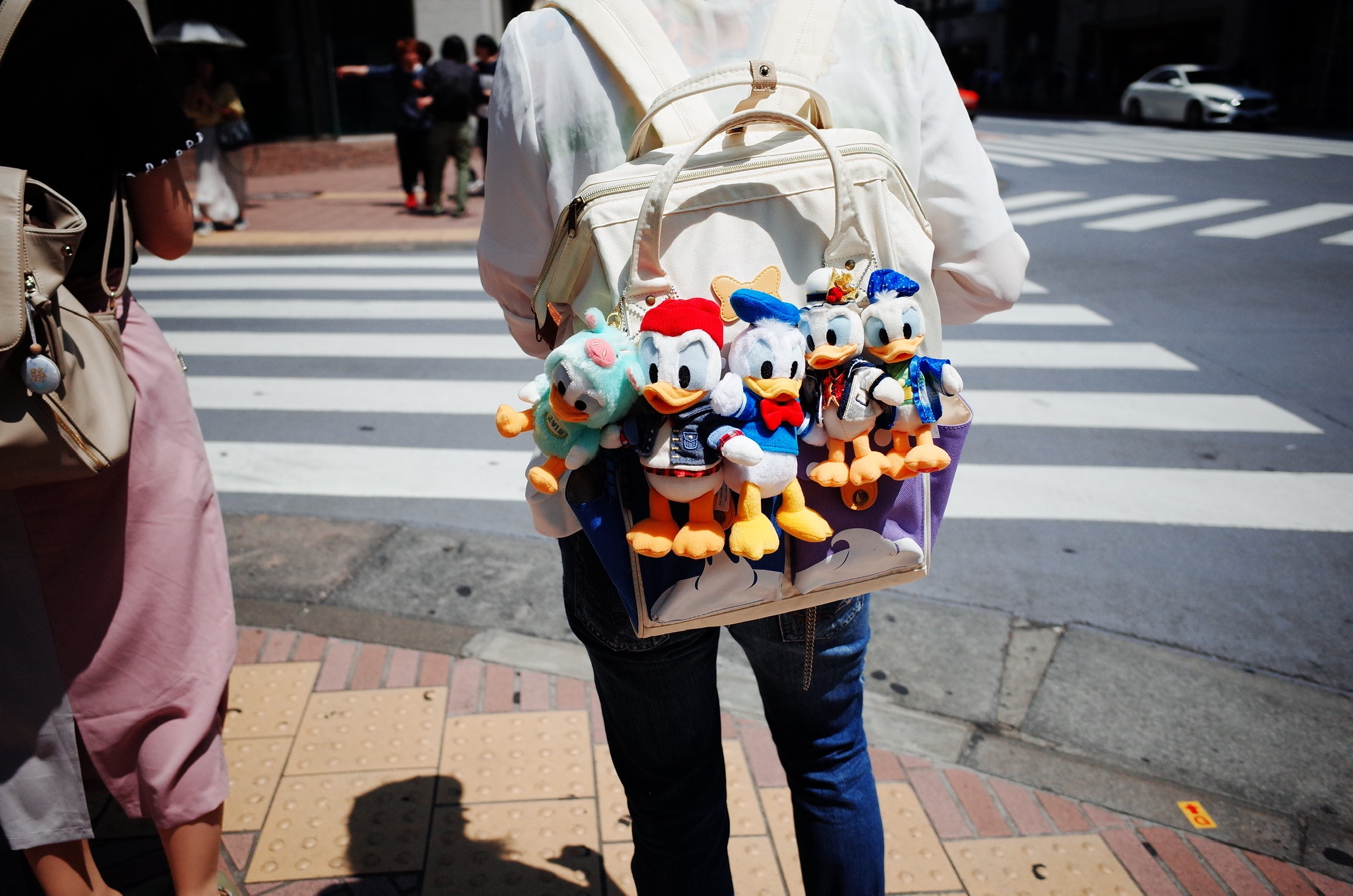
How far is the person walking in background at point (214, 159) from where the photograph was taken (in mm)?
10508

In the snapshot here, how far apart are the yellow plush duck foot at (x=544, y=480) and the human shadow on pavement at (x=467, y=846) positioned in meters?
1.29

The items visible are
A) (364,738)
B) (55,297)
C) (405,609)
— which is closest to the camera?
(55,297)

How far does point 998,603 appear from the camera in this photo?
11.3ft

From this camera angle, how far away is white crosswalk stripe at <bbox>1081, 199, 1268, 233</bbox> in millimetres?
10531

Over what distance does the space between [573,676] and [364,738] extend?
64cm

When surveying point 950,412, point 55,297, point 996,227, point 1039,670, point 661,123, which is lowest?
point 1039,670

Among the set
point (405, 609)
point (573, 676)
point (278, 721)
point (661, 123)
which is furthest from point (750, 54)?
point (405, 609)

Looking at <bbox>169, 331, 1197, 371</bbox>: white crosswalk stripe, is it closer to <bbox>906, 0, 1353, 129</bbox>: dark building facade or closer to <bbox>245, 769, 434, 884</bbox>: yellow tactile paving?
<bbox>245, 769, 434, 884</bbox>: yellow tactile paving

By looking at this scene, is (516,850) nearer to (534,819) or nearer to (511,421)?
(534,819)

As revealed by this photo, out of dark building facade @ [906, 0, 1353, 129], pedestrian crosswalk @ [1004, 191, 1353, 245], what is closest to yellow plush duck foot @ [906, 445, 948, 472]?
pedestrian crosswalk @ [1004, 191, 1353, 245]

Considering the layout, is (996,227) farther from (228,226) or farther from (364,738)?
(228,226)

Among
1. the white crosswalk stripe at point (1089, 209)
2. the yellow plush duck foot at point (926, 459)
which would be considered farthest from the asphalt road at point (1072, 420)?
the yellow plush duck foot at point (926, 459)

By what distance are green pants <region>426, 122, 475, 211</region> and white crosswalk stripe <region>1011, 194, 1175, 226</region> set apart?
648cm

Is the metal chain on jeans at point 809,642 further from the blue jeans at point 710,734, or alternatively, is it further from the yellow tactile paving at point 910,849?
the yellow tactile paving at point 910,849
